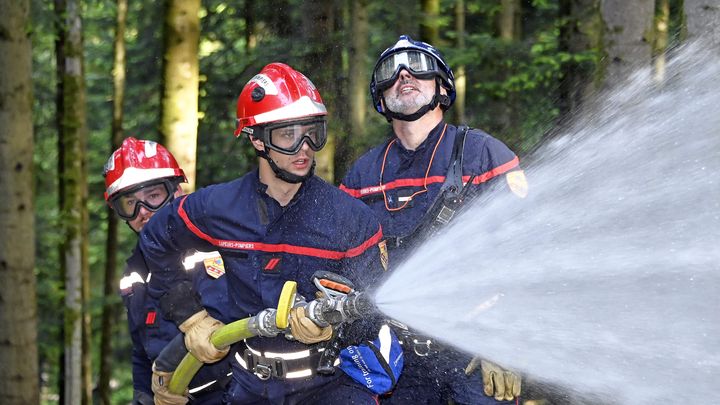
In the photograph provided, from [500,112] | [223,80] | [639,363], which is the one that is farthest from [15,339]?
[500,112]

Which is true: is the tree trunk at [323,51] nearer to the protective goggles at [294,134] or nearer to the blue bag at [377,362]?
the protective goggles at [294,134]

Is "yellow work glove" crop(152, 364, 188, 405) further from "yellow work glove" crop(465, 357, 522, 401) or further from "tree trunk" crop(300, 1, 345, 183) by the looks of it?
"tree trunk" crop(300, 1, 345, 183)

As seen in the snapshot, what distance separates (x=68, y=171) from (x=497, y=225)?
12.5 m

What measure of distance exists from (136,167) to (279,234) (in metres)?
2.55

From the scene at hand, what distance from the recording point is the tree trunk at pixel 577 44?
43.9 feet

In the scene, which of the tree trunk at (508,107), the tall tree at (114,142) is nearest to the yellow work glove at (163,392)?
the tree trunk at (508,107)

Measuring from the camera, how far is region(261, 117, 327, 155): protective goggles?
579cm

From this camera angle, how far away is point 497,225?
6.07 meters

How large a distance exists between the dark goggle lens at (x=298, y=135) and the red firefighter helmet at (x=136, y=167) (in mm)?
2282

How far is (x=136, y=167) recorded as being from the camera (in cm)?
778

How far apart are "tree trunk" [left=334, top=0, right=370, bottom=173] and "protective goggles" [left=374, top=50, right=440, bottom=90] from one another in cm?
658

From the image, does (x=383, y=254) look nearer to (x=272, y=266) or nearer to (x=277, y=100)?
(x=272, y=266)

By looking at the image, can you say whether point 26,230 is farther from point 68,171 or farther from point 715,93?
point 715,93

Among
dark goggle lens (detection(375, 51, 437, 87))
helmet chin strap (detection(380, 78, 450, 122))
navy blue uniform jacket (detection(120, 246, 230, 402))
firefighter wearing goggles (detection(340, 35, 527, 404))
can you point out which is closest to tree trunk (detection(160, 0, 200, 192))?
navy blue uniform jacket (detection(120, 246, 230, 402))
